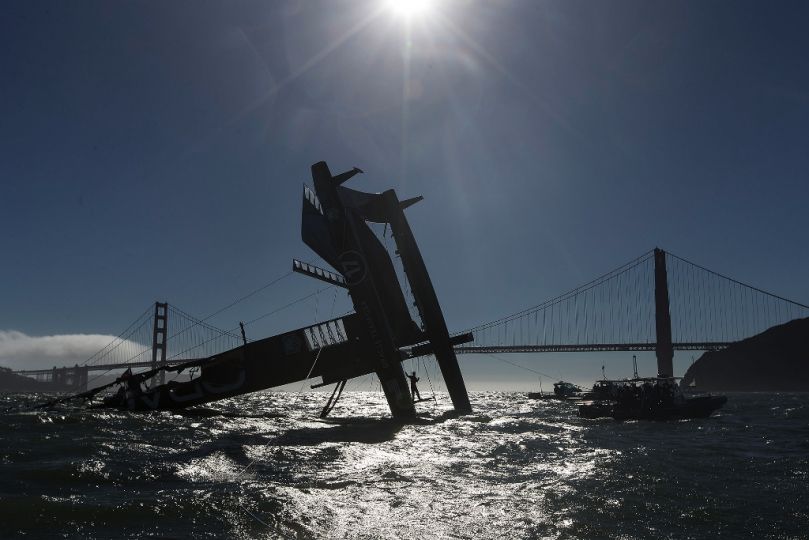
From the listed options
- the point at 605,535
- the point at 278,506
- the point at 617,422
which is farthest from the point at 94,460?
the point at 617,422

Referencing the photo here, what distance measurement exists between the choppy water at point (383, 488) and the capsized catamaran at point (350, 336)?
9.23 meters

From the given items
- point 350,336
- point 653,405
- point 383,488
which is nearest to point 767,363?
point 653,405

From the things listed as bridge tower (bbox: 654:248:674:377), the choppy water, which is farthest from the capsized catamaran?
bridge tower (bbox: 654:248:674:377)

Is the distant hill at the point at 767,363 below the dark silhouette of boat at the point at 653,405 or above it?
below

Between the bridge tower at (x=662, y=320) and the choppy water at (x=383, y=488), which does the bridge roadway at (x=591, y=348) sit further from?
the choppy water at (x=383, y=488)

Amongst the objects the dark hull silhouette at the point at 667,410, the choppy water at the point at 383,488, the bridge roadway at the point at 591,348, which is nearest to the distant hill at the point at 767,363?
the bridge roadway at the point at 591,348

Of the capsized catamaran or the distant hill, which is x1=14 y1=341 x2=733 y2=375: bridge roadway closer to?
the distant hill

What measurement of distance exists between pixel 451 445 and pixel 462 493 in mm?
7658

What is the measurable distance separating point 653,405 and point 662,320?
81.3 m

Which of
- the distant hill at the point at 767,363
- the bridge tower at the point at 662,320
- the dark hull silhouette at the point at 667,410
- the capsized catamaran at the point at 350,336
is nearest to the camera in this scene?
the capsized catamaran at the point at 350,336

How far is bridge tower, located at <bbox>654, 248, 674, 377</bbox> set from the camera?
104562mm

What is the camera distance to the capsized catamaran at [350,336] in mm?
27969

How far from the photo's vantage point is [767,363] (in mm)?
134750

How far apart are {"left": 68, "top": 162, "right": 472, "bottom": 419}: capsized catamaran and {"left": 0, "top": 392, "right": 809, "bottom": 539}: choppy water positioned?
30.3 ft
